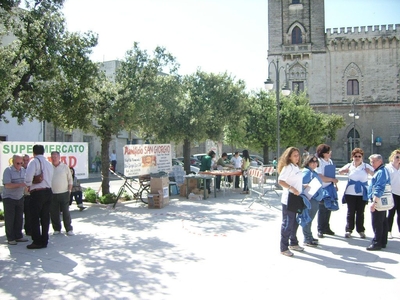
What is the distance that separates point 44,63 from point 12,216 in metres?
3.72

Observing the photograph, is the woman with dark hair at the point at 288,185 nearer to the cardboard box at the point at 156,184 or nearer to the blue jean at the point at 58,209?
the blue jean at the point at 58,209

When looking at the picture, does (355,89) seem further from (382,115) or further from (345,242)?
(345,242)

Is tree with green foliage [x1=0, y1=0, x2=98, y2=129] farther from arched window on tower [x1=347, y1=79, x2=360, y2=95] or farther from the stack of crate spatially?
arched window on tower [x1=347, y1=79, x2=360, y2=95]

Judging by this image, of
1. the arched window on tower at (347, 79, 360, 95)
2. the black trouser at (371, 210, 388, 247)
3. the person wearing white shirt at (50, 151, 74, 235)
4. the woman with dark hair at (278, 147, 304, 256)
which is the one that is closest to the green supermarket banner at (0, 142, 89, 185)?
the person wearing white shirt at (50, 151, 74, 235)

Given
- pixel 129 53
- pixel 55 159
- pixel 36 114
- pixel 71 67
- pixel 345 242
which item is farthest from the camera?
pixel 129 53

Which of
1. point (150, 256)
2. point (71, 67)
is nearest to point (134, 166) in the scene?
point (71, 67)

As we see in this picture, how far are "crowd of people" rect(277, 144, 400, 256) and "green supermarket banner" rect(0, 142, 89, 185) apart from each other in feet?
23.7

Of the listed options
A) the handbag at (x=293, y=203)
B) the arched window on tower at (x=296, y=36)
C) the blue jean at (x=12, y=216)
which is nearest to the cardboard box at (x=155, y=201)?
the blue jean at (x=12, y=216)

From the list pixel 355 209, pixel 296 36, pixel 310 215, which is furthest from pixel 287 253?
pixel 296 36

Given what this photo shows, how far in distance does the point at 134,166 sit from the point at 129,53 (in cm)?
385

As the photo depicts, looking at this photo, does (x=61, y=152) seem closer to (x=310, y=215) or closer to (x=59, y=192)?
(x=59, y=192)

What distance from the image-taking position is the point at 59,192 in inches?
318

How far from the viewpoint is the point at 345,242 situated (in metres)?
7.54

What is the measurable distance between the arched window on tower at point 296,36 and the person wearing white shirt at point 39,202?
41217 mm
